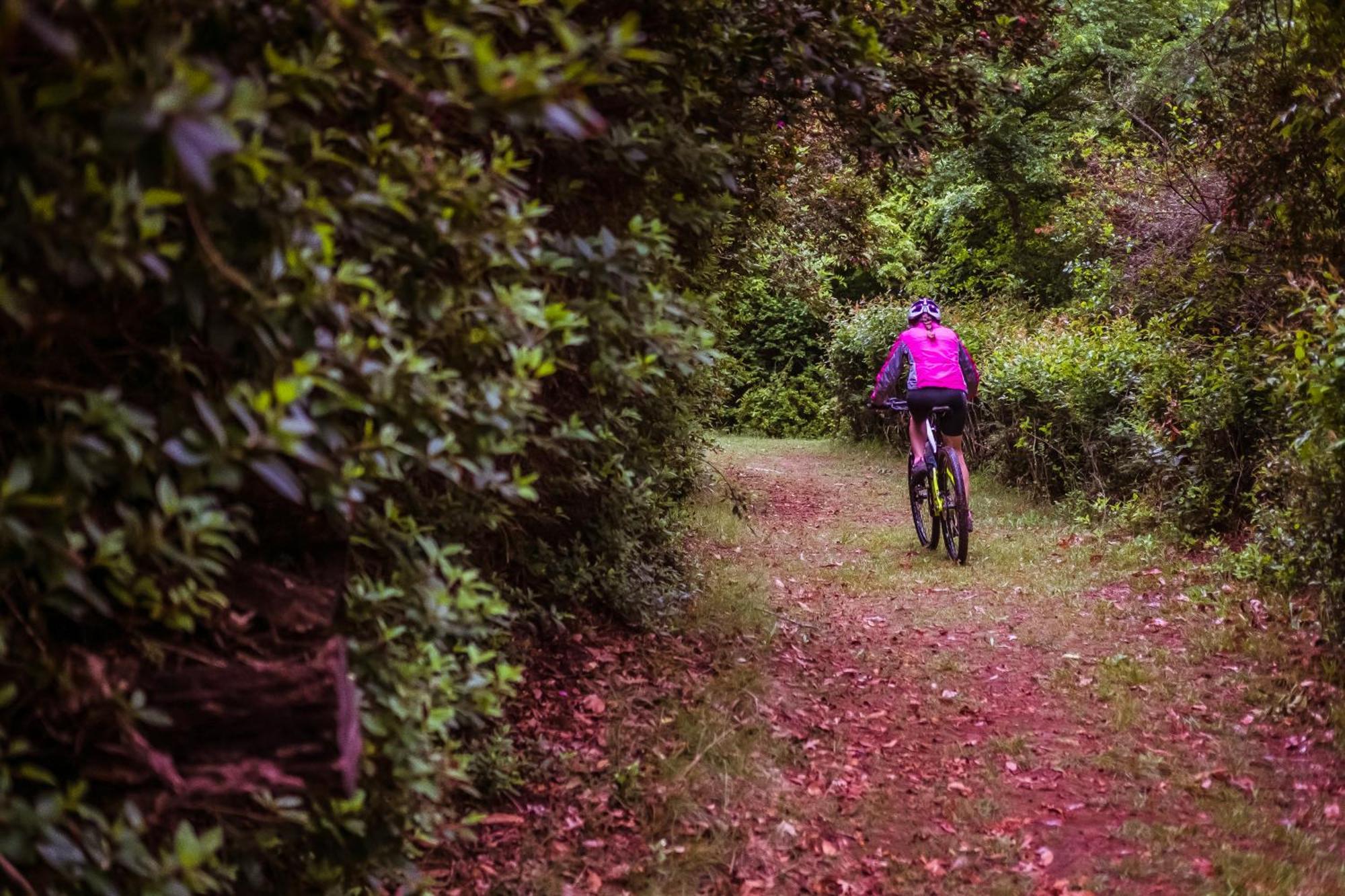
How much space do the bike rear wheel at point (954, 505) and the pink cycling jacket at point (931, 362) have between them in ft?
1.93

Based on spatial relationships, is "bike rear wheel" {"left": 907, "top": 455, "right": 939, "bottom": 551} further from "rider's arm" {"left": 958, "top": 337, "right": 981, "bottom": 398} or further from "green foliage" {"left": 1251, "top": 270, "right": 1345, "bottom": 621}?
"green foliage" {"left": 1251, "top": 270, "right": 1345, "bottom": 621}

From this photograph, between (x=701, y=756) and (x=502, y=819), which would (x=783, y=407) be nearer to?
(x=701, y=756)

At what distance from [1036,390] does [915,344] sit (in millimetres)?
3228

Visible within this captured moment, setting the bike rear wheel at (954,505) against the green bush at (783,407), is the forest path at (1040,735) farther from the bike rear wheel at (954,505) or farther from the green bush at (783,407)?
the green bush at (783,407)

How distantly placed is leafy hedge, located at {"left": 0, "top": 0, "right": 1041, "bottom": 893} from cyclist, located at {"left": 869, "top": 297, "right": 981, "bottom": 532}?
579cm

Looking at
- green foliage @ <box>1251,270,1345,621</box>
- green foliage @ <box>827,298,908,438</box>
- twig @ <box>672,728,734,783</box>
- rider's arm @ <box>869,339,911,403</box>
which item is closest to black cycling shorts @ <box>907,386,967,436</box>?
rider's arm @ <box>869,339,911,403</box>

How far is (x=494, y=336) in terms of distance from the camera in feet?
8.52

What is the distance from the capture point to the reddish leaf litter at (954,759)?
13.3 ft

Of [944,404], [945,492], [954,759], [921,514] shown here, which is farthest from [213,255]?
[921,514]

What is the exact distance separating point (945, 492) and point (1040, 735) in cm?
368

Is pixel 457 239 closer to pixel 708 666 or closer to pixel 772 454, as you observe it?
pixel 708 666

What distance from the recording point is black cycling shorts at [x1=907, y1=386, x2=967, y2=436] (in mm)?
8789

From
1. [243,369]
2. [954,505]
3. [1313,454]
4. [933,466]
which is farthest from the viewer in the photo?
[933,466]

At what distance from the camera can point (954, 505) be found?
29.2ft
